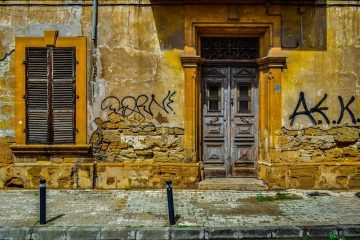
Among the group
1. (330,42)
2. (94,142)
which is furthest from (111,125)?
(330,42)

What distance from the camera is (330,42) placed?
327 inches

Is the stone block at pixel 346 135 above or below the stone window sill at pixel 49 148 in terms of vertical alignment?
above

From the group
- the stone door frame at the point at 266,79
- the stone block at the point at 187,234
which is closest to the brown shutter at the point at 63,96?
the stone door frame at the point at 266,79

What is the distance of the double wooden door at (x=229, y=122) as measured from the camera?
28.5 feet

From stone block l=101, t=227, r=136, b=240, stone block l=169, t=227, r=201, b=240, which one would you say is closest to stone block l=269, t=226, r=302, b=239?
stone block l=169, t=227, r=201, b=240

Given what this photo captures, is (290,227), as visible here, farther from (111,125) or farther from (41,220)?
(111,125)

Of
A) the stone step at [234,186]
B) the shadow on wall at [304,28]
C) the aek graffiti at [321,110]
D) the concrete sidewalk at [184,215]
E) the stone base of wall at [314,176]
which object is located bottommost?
the concrete sidewalk at [184,215]

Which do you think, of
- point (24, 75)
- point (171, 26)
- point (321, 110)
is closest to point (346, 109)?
point (321, 110)

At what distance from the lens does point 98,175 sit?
26.9ft

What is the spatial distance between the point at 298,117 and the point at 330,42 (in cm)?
183

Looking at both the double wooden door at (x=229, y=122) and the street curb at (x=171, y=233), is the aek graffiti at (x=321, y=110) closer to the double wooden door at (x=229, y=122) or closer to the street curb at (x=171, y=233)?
the double wooden door at (x=229, y=122)

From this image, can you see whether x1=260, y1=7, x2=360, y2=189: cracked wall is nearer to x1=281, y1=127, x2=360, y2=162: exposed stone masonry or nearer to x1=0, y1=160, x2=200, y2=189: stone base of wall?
x1=281, y1=127, x2=360, y2=162: exposed stone masonry

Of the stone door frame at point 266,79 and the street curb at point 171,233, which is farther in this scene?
the stone door frame at point 266,79

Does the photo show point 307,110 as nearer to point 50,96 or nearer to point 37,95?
point 50,96
